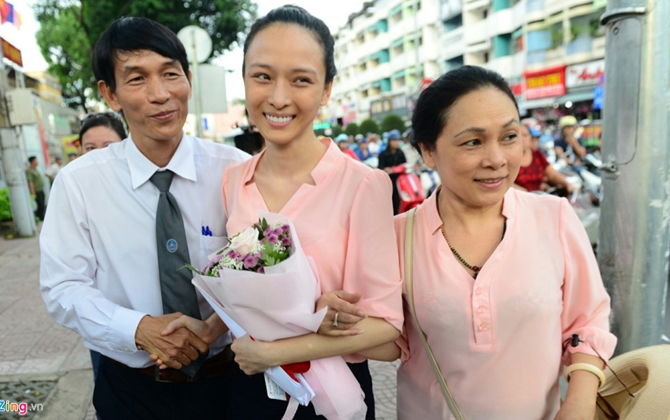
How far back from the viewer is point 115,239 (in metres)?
1.83

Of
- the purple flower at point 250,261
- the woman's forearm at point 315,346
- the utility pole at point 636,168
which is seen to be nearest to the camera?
the purple flower at point 250,261

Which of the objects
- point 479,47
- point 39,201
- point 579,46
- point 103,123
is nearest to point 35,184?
point 39,201

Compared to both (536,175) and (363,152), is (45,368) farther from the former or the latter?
(363,152)

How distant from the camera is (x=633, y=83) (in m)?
2.16

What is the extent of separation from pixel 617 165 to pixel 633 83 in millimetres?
376

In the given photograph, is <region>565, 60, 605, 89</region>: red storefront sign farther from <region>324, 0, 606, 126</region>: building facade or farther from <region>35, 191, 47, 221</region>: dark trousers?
<region>35, 191, 47, 221</region>: dark trousers

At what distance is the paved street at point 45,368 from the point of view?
340 cm

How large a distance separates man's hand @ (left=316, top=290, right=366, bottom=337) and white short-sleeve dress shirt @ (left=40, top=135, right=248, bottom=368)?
0.68 meters

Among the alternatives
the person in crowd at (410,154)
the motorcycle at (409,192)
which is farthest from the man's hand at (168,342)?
the motorcycle at (409,192)

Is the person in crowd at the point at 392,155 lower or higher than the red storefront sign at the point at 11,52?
lower

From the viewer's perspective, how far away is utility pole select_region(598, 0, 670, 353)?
6.99ft

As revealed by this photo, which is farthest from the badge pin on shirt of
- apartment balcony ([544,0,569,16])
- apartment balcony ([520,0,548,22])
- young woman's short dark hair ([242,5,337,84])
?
apartment balcony ([520,0,548,22])

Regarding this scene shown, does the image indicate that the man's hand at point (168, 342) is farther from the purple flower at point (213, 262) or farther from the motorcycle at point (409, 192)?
the motorcycle at point (409, 192)

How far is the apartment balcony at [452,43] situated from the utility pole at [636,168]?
1251 inches
